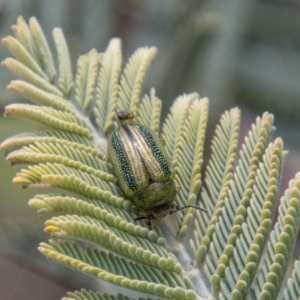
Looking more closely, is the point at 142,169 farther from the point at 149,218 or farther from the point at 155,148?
the point at 149,218

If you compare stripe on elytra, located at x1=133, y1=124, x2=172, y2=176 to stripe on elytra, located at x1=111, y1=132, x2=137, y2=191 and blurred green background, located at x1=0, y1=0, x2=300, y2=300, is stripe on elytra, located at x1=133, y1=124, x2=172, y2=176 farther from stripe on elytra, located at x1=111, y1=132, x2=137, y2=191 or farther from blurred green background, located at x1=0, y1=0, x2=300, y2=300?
blurred green background, located at x1=0, y1=0, x2=300, y2=300

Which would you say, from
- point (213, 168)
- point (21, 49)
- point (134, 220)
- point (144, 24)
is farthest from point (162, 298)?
point (144, 24)

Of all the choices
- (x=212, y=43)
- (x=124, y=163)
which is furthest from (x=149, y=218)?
(x=212, y=43)

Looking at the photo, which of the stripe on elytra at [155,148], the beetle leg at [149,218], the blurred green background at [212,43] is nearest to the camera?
the beetle leg at [149,218]

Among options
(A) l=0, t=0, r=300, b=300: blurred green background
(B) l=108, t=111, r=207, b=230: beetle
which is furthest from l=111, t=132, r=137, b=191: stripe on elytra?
(A) l=0, t=0, r=300, b=300: blurred green background

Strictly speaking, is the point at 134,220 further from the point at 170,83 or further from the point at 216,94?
the point at 216,94

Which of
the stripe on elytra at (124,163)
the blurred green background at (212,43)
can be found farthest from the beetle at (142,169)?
the blurred green background at (212,43)

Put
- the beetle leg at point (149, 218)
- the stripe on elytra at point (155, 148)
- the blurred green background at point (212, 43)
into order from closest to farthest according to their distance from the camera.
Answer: the beetle leg at point (149, 218) < the stripe on elytra at point (155, 148) < the blurred green background at point (212, 43)

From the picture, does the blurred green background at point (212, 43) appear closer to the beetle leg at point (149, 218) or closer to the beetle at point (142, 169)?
the beetle at point (142, 169)
